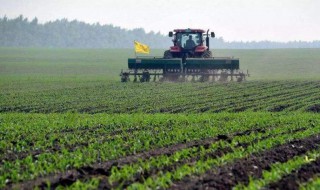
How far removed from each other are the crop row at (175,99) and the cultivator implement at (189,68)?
245 cm

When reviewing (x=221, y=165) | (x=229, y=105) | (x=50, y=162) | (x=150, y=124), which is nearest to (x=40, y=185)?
(x=50, y=162)

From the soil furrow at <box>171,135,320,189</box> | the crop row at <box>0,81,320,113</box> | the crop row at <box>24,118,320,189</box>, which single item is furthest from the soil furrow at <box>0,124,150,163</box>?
the crop row at <box>0,81,320,113</box>

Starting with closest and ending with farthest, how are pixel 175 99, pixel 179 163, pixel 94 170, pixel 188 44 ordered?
pixel 94 170
pixel 179 163
pixel 175 99
pixel 188 44

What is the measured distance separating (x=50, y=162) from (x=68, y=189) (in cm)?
245

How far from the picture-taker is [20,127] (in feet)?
52.9

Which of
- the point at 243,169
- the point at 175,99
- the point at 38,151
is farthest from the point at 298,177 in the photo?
the point at 175,99

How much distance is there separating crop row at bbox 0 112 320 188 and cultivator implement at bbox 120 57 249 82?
774 inches

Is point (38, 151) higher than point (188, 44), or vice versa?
point (188, 44)

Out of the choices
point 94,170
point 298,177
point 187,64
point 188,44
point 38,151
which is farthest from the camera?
point 188,44

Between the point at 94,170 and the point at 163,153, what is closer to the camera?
the point at 94,170

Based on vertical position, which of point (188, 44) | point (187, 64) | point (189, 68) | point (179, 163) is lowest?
point (189, 68)

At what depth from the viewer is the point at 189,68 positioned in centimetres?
3912

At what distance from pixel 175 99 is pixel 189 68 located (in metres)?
11.4

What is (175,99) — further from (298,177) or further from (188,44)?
(298,177)
